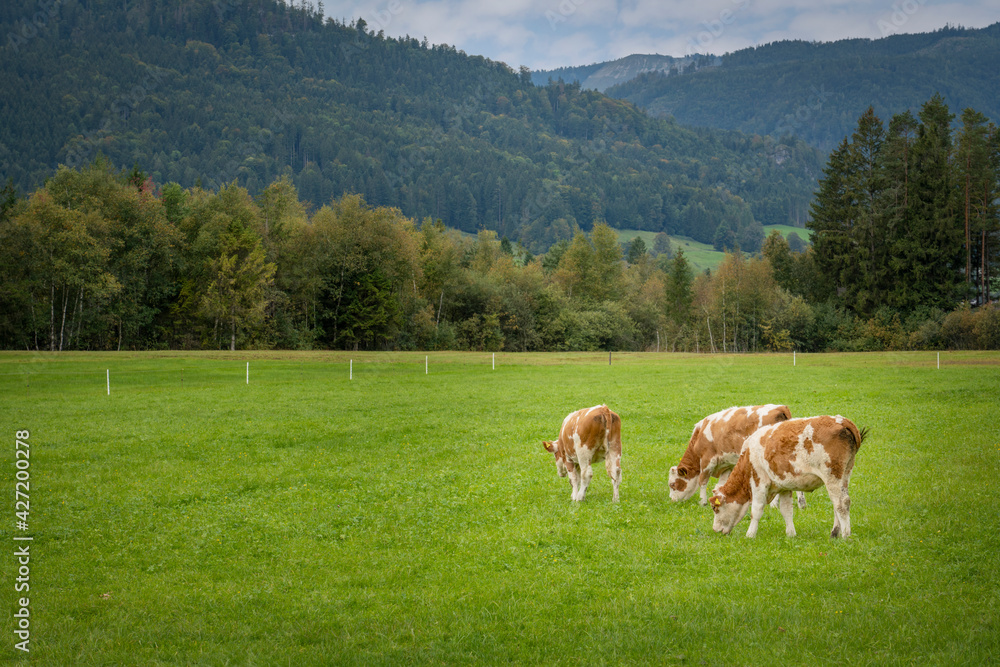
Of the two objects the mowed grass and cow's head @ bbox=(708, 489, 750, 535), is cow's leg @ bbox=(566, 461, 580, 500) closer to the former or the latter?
the mowed grass

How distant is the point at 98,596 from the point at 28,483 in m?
9.02

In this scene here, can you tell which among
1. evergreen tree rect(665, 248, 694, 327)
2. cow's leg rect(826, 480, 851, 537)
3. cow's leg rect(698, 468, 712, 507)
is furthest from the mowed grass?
evergreen tree rect(665, 248, 694, 327)

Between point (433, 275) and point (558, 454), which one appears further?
point (433, 275)

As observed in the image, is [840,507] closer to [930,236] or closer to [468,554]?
[468,554]

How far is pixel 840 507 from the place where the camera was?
36.1ft

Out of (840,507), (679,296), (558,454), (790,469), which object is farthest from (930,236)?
(790,469)

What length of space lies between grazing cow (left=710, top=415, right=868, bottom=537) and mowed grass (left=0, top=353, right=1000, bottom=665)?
1.44 feet

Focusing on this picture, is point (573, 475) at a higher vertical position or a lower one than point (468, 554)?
higher

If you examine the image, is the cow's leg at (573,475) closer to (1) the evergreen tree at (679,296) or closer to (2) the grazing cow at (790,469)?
(2) the grazing cow at (790,469)

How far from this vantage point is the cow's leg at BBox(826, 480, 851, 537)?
10.8 metres
